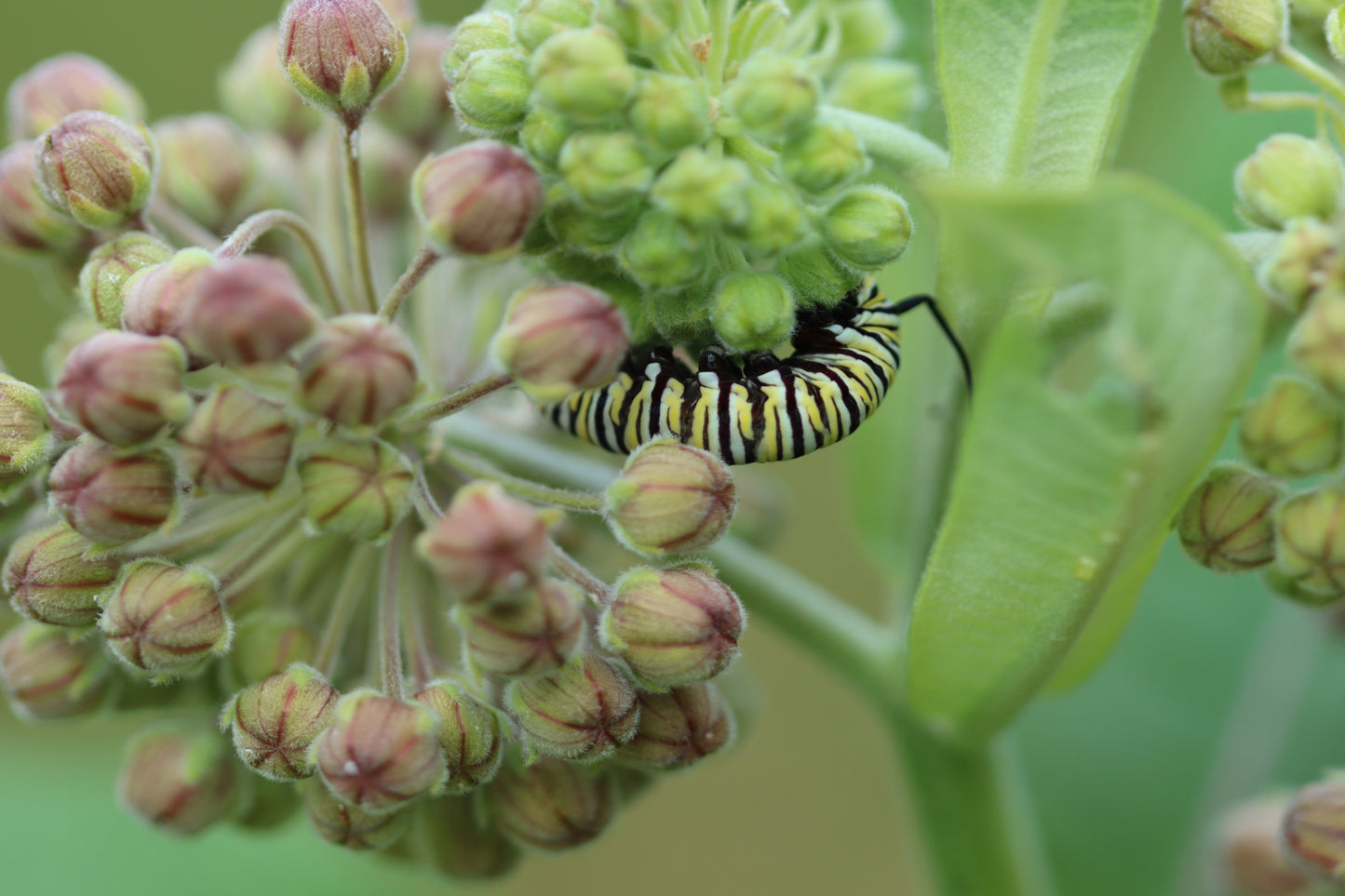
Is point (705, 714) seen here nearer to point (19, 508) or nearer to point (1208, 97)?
point (19, 508)

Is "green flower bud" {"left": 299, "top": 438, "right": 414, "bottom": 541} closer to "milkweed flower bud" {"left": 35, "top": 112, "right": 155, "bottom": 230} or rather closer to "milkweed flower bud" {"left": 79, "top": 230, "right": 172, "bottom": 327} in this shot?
"milkweed flower bud" {"left": 79, "top": 230, "right": 172, "bottom": 327}

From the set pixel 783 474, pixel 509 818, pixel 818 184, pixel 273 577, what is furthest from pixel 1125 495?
pixel 783 474

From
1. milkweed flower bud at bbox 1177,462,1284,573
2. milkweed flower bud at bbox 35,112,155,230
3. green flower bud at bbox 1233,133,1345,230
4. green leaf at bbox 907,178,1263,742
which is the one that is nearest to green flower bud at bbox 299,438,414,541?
milkweed flower bud at bbox 35,112,155,230

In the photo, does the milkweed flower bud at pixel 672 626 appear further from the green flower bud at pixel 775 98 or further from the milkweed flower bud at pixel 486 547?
the green flower bud at pixel 775 98

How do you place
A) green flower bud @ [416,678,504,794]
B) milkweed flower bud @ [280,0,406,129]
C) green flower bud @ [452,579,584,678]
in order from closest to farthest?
1. green flower bud @ [452,579,584,678]
2. green flower bud @ [416,678,504,794]
3. milkweed flower bud @ [280,0,406,129]

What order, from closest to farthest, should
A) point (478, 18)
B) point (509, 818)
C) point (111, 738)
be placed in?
point (478, 18) < point (509, 818) < point (111, 738)

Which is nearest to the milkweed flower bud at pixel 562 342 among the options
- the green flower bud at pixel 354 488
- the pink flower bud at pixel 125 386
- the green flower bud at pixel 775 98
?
the green flower bud at pixel 354 488
